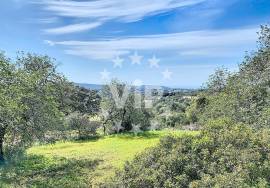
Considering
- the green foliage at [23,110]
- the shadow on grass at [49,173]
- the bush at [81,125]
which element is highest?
the green foliage at [23,110]

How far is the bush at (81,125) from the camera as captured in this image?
5613cm

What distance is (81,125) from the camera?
56219 millimetres

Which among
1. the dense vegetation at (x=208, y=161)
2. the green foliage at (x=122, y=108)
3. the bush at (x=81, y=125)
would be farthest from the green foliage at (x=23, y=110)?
the green foliage at (x=122, y=108)

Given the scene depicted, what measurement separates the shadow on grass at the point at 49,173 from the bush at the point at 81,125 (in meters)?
20.8

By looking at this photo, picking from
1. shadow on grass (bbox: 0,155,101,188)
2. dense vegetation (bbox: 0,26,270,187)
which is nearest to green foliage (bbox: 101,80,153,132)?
dense vegetation (bbox: 0,26,270,187)

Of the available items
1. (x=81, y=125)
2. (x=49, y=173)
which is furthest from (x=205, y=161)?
(x=81, y=125)

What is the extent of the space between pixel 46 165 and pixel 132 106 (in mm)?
29491

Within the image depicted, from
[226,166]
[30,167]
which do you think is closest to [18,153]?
[30,167]

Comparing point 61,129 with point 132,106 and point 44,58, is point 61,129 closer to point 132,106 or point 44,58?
point 44,58

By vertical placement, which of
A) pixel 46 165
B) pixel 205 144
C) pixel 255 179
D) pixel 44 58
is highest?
pixel 44 58

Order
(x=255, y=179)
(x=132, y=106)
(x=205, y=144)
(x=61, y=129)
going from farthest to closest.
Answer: (x=132, y=106)
(x=61, y=129)
(x=205, y=144)
(x=255, y=179)

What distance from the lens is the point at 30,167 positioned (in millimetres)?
30938

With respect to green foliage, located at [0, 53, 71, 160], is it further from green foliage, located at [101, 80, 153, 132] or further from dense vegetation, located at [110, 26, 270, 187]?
green foliage, located at [101, 80, 153, 132]

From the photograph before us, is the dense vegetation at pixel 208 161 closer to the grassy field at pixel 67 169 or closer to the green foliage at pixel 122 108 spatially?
the grassy field at pixel 67 169
